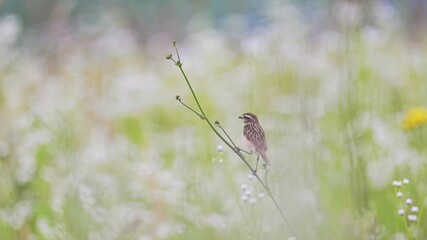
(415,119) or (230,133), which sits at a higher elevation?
(230,133)

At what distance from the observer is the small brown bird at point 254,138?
0.90m

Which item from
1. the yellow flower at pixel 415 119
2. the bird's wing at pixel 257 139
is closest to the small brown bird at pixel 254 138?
the bird's wing at pixel 257 139

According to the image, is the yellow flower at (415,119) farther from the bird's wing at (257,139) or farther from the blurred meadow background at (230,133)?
the bird's wing at (257,139)

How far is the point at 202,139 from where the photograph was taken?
2561mm

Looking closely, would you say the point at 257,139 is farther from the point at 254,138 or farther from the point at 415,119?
the point at 415,119

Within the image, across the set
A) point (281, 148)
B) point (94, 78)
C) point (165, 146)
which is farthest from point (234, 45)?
point (281, 148)

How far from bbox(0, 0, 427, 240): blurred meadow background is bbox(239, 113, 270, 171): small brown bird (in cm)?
15

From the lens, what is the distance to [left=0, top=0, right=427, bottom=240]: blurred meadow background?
4.95ft

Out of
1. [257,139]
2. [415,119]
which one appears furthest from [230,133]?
[257,139]

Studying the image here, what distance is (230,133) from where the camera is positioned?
8.29 ft

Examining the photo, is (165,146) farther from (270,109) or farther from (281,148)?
(281,148)

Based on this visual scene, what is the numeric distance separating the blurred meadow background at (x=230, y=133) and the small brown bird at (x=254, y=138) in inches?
5.9

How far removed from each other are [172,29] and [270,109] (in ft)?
5.00

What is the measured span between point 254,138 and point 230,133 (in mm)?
1614
